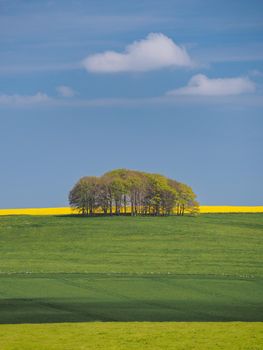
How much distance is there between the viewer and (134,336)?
14.5m

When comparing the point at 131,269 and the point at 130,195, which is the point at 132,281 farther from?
the point at 130,195

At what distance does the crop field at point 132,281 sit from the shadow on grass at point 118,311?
24 mm

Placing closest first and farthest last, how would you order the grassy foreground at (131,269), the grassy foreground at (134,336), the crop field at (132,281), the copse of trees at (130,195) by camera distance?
1. the grassy foreground at (134,336)
2. the crop field at (132,281)
3. the grassy foreground at (131,269)
4. the copse of trees at (130,195)

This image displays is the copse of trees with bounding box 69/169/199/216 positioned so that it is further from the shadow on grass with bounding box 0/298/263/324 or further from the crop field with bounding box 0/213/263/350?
the shadow on grass with bounding box 0/298/263/324

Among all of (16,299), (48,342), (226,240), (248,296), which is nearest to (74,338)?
(48,342)

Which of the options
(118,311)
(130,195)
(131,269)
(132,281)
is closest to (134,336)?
(118,311)

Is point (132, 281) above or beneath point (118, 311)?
above

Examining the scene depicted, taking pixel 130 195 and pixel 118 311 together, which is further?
pixel 130 195

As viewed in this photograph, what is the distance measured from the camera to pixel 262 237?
141 feet

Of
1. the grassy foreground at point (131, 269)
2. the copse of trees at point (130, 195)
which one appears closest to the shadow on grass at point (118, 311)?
the grassy foreground at point (131, 269)

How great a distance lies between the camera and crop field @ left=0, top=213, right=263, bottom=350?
1500cm

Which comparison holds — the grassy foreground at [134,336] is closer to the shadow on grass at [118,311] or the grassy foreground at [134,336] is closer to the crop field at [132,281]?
the crop field at [132,281]

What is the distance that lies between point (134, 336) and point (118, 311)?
356cm

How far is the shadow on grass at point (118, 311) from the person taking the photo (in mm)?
17047
